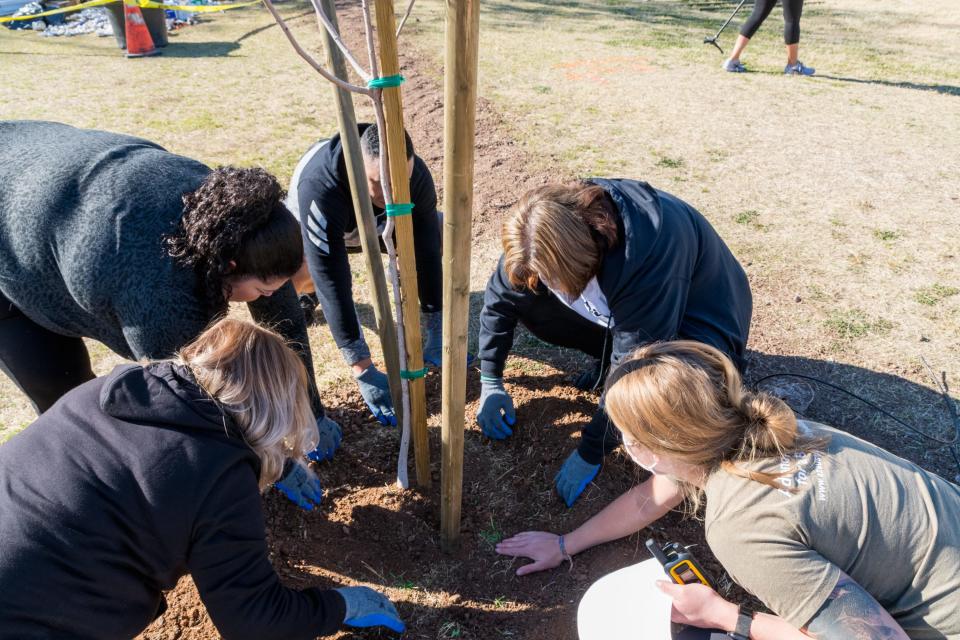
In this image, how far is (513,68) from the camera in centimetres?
740

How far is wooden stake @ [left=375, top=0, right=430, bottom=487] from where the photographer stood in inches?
56.1

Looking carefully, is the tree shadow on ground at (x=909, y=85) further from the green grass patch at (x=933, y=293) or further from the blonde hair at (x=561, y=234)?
the blonde hair at (x=561, y=234)

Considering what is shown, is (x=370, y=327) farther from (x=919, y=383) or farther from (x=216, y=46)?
(x=216, y=46)

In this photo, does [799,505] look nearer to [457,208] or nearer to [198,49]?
[457,208]

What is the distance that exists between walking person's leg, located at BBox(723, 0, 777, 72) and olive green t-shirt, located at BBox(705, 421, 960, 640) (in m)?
6.60

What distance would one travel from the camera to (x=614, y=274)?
200cm

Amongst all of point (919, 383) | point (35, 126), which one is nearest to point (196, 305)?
point (35, 126)

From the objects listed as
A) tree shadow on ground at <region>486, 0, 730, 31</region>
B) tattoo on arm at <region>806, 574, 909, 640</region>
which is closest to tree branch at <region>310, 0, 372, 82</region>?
tattoo on arm at <region>806, 574, 909, 640</region>

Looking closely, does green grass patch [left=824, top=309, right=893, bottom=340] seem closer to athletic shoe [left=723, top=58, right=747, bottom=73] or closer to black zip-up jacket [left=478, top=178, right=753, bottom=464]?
black zip-up jacket [left=478, top=178, right=753, bottom=464]

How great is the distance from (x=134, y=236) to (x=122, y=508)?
0.70 meters

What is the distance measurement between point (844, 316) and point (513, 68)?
5114mm

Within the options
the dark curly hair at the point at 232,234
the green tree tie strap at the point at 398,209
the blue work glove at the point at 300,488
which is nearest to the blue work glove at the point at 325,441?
the blue work glove at the point at 300,488

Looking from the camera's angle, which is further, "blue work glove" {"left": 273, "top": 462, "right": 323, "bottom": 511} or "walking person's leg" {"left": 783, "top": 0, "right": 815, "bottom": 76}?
"walking person's leg" {"left": 783, "top": 0, "right": 815, "bottom": 76}

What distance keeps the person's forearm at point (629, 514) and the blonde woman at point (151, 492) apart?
1.08 meters
